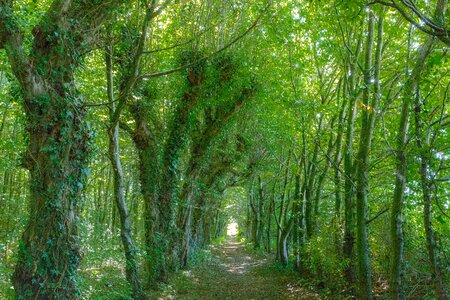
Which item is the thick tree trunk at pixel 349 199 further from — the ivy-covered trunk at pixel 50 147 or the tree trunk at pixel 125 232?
the ivy-covered trunk at pixel 50 147

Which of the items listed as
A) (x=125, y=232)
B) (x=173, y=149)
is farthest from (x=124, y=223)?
(x=173, y=149)

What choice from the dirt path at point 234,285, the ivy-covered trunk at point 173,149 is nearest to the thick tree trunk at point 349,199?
the dirt path at point 234,285

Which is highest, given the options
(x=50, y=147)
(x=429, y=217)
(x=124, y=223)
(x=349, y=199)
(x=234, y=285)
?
(x=50, y=147)

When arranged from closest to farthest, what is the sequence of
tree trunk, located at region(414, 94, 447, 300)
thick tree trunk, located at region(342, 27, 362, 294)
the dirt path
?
tree trunk, located at region(414, 94, 447, 300)
thick tree trunk, located at region(342, 27, 362, 294)
the dirt path

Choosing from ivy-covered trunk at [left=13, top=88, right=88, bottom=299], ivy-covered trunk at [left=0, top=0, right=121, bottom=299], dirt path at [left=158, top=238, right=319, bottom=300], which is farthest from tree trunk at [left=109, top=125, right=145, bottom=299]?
ivy-covered trunk at [left=13, top=88, right=88, bottom=299]

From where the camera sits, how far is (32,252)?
5.30 metres

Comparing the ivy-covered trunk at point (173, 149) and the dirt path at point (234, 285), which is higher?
the ivy-covered trunk at point (173, 149)

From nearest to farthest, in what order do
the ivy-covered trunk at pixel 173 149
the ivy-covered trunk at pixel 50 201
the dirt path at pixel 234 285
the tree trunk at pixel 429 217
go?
the tree trunk at pixel 429 217
the ivy-covered trunk at pixel 50 201
the dirt path at pixel 234 285
the ivy-covered trunk at pixel 173 149

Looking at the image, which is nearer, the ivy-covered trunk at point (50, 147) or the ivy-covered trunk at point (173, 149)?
the ivy-covered trunk at point (50, 147)

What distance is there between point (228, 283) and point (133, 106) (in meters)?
8.31

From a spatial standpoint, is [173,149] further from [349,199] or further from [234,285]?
[234,285]

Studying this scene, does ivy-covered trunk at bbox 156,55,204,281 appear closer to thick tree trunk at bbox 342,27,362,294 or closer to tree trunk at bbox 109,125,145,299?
tree trunk at bbox 109,125,145,299

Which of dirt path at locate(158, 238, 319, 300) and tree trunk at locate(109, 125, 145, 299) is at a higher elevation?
tree trunk at locate(109, 125, 145, 299)

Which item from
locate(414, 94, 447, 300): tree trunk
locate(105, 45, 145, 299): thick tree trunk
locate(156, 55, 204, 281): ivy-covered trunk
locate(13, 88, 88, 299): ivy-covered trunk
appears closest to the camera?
locate(414, 94, 447, 300): tree trunk
